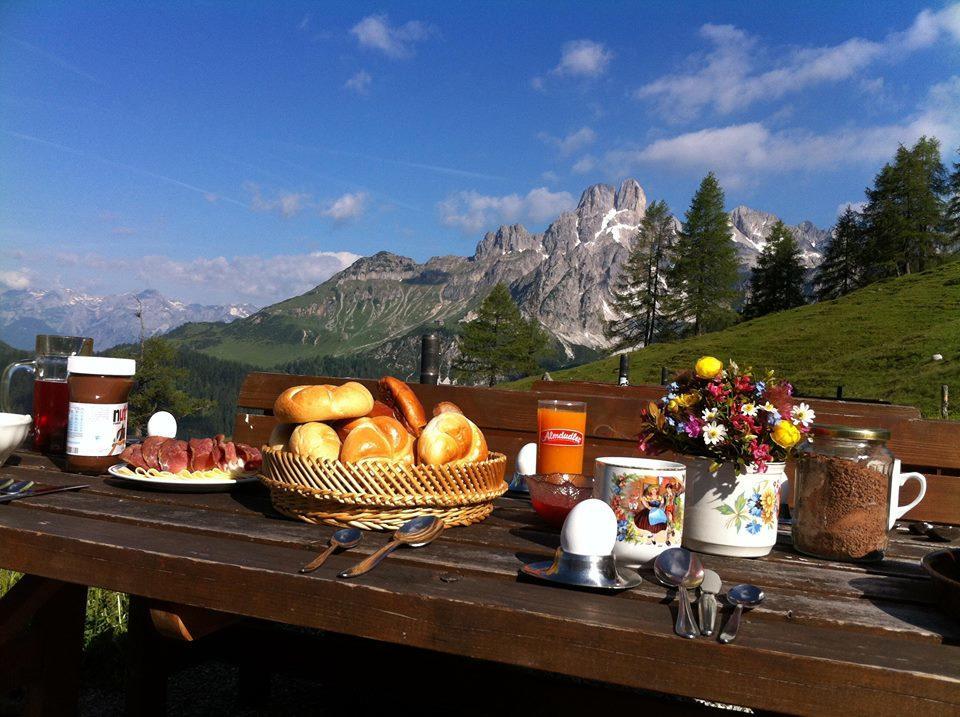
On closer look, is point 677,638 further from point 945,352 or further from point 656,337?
point 656,337

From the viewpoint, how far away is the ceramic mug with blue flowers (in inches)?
63.4

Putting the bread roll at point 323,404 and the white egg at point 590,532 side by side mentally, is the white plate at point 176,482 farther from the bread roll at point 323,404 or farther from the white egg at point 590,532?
the white egg at point 590,532

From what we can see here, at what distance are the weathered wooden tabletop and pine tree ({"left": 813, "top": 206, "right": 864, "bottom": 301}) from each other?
60894 millimetres

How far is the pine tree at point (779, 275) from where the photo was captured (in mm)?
56250

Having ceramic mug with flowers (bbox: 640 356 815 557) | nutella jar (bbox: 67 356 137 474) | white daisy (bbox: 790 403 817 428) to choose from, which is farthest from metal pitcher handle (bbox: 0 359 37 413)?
white daisy (bbox: 790 403 817 428)

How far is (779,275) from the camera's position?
2217 inches

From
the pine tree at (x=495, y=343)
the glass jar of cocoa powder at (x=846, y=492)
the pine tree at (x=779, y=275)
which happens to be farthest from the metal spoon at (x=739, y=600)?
Result: the pine tree at (x=779, y=275)

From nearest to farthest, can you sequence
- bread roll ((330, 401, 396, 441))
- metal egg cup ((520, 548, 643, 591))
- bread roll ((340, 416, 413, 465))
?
metal egg cup ((520, 548, 643, 591)) < bread roll ((340, 416, 413, 465)) < bread roll ((330, 401, 396, 441))

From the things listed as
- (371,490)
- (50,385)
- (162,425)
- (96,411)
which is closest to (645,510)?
(371,490)

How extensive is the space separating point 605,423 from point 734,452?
5.83 feet

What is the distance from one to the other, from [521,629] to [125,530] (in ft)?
3.12

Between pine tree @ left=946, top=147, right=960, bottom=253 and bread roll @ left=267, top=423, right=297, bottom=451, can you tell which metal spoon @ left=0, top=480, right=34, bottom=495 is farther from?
pine tree @ left=946, top=147, right=960, bottom=253

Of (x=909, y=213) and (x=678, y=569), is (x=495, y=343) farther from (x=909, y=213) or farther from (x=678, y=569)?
(x=678, y=569)

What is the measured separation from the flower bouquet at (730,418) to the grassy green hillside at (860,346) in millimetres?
27251
